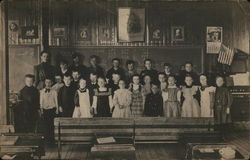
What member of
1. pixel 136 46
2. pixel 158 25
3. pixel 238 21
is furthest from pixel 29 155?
pixel 238 21

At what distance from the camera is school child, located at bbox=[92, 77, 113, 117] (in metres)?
6.63

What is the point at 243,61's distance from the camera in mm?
6785

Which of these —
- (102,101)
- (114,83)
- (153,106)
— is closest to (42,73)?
(102,101)

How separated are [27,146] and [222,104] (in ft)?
10.3

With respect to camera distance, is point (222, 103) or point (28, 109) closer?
point (28, 109)

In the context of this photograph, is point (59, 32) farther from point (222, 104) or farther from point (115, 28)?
point (222, 104)

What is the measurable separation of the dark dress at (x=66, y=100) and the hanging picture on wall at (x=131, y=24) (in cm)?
114

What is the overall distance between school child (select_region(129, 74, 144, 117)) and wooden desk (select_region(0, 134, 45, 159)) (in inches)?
59.5

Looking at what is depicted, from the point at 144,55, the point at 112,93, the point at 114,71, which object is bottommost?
the point at 112,93

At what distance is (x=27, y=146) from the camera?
620 centimetres

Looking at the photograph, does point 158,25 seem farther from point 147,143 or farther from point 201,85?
point 147,143

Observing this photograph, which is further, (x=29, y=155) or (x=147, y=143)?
(x=147, y=143)

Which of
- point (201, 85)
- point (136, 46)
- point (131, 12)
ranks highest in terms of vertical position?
point (131, 12)

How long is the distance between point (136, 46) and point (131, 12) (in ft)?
1.87
